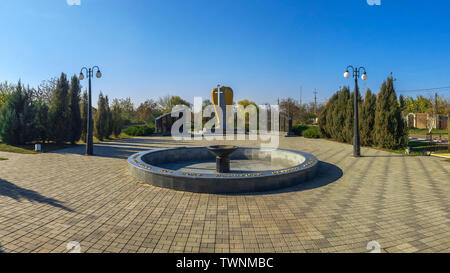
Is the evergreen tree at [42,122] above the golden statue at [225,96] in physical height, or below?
below

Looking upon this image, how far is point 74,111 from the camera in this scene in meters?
18.3

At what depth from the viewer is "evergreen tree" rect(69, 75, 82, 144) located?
17984 millimetres

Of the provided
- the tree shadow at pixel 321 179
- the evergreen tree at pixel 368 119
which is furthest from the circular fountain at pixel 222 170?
the evergreen tree at pixel 368 119

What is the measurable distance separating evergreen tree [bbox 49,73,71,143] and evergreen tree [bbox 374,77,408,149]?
21.6 meters

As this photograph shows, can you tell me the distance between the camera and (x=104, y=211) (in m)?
5.33

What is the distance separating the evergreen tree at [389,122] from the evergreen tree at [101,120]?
73.7 ft

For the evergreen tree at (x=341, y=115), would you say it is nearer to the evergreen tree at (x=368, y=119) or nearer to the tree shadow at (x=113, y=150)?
the evergreen tree at (x=368, y=119)

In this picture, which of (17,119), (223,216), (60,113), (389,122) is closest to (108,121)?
(60,113)

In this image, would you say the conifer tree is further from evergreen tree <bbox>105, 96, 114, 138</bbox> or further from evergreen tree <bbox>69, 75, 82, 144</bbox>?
evergreen tree <bbox>105, 96, 114, 138</bbox>

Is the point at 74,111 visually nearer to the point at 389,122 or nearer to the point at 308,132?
the point at 308,132

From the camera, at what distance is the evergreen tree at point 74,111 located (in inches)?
708
